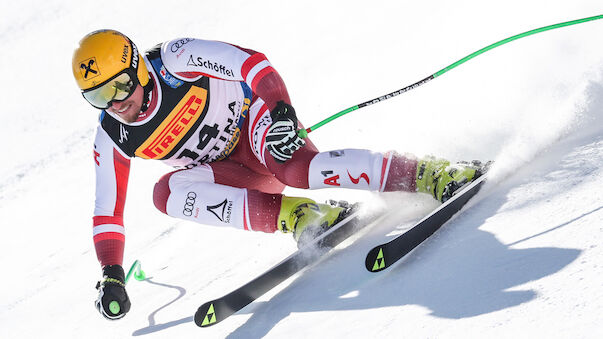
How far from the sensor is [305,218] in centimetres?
304

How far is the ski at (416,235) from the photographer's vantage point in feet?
8.04

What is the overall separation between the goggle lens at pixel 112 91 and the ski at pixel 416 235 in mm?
1438

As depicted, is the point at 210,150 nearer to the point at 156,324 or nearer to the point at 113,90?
the point at 113,90

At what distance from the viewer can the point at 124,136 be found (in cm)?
325

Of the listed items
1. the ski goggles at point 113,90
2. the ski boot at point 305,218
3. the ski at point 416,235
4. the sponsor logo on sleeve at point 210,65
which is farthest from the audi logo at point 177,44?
the ski at point 416,235

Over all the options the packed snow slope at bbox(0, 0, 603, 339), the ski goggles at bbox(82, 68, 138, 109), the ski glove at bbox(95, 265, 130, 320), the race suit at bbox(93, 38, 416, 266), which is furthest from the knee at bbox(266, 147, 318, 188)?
the ski glove at bbox(95, 265, 130, 320)

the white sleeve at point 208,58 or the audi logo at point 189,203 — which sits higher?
the white sleeve at point 208,58

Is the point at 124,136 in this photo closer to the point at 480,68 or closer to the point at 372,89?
the point at 480,68

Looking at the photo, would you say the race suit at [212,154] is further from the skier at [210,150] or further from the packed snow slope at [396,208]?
the packed snow slope at [396,208]

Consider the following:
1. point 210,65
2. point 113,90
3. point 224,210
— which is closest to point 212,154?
point 224,210

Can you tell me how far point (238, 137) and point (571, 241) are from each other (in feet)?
6.54

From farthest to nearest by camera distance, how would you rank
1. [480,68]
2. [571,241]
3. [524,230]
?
[480,68] → [524,230] → [571,241]

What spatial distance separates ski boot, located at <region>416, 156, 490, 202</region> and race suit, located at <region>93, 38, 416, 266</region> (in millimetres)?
50

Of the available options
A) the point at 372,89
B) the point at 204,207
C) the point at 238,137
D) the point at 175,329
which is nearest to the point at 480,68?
the point at 372,89
